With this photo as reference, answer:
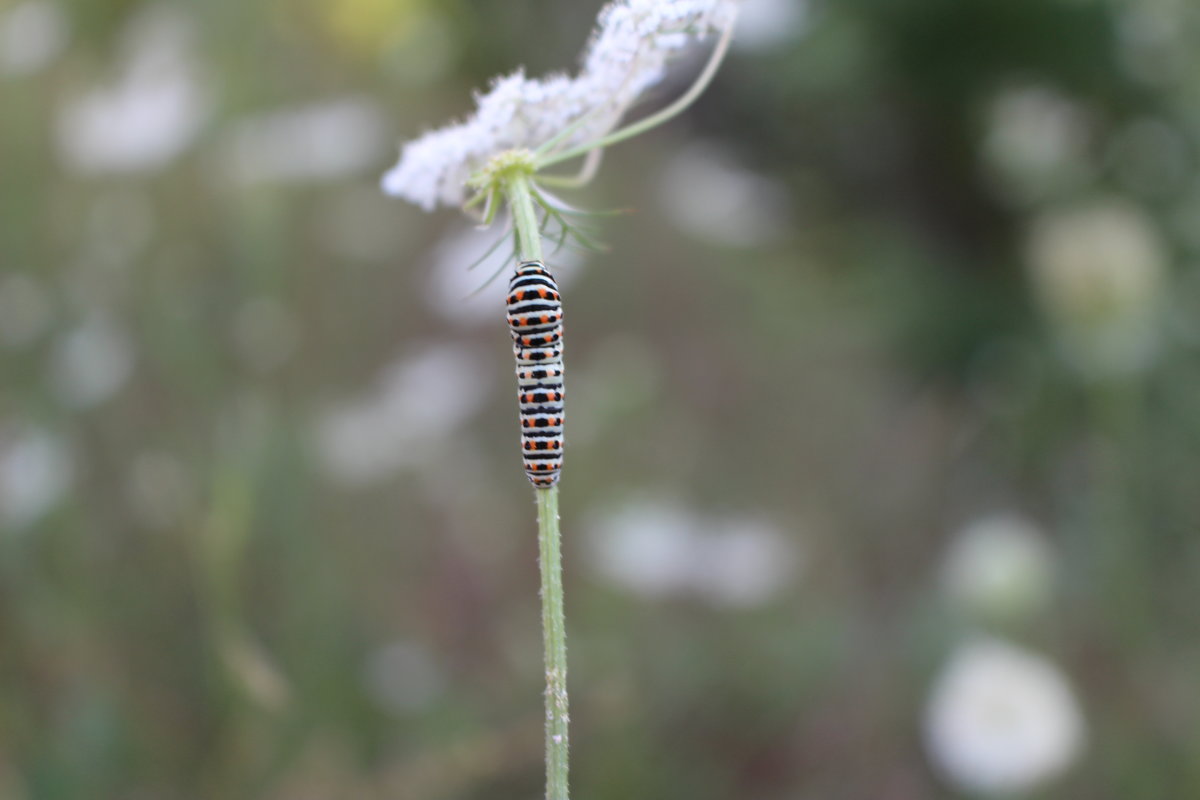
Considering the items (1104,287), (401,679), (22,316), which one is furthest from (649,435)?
(22,316)

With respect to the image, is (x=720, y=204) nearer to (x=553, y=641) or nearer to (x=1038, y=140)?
(x=1038, y=140)

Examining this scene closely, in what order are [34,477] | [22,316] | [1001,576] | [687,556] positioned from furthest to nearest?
[22,316], [687,556], [34,477], [1001,576]

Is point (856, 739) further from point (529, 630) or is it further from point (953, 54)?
point (953, 54)

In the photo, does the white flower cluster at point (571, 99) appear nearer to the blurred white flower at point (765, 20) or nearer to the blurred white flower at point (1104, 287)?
the blurred white flower at point (765, 20)

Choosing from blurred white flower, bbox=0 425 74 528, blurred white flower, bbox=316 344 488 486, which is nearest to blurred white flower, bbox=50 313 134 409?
blurred white flower, bbox=0 425 74 528

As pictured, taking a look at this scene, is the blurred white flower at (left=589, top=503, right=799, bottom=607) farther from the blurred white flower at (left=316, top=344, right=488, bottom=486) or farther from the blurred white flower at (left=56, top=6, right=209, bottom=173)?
the blurred white flower at (left=56, top=6, right=209, bottom=173)
